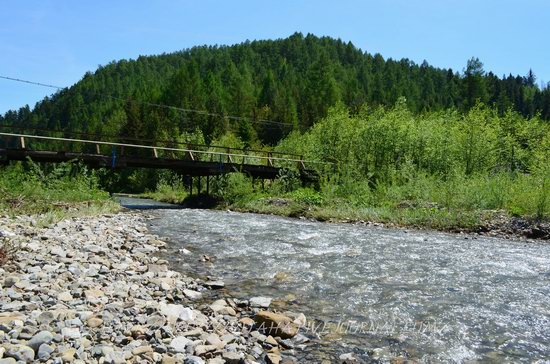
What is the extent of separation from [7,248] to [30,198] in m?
9.16

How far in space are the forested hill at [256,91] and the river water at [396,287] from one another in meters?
43.6

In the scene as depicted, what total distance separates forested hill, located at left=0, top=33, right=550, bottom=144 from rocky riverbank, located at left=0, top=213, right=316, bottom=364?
50103 millimetres

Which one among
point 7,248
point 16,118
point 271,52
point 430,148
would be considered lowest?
point 7,248

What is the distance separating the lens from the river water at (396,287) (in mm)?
5277

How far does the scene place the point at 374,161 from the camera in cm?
3288

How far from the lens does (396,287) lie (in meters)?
7.64

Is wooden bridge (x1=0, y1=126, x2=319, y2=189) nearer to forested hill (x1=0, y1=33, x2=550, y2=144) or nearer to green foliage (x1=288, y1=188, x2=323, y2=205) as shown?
green foliage (x1=288, y1=188, x2=323, y2=205)

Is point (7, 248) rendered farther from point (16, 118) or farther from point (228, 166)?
point (16, 118)

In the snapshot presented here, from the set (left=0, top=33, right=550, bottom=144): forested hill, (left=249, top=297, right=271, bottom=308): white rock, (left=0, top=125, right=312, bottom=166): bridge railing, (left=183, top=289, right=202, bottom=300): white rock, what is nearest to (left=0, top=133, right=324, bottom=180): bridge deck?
(left=0, top=125, right=312, bottom=166): bridge railing

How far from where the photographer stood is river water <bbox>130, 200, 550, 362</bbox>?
5277mm

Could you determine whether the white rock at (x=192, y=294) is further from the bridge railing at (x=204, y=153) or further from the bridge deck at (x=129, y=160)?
the bridge deck at (x=129, y=160)

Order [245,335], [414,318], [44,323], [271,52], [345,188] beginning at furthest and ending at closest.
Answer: [271,52]
[345,188]
[414,318]
[245,335]
[44,323]

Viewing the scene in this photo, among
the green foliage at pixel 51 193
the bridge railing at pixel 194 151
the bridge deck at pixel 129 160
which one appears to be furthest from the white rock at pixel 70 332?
the bridge railing at pixel 194 151

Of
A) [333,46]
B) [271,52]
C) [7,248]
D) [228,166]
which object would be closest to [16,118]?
[271,52]
